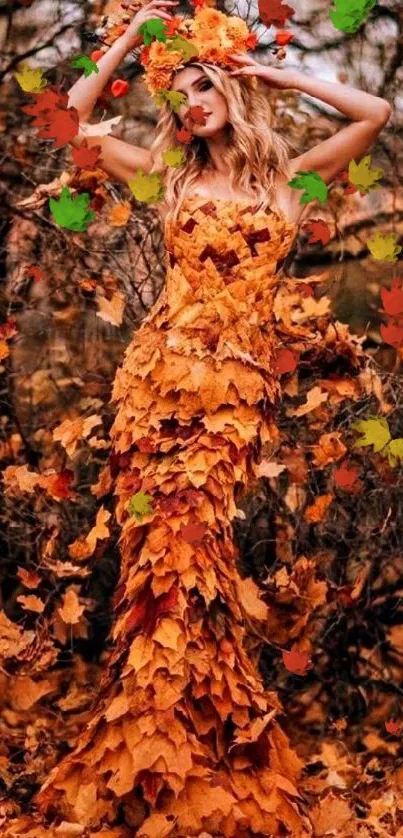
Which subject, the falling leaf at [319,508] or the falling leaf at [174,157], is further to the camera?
the falling leaf at [319,508]

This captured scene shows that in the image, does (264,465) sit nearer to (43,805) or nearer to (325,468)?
(325,468)

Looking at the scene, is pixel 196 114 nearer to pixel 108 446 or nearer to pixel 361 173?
pixel 361 173

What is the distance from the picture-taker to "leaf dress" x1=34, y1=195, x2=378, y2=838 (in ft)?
8.96

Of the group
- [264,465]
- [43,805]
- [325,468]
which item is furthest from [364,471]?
[43,805]

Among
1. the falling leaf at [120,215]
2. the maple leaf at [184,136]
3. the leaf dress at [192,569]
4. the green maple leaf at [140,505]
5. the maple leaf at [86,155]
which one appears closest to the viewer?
the leaf dress at [192,569]

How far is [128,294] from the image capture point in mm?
3932

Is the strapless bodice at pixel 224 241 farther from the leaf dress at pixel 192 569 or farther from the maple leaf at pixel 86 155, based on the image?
the maple leaf at pixel 86 155

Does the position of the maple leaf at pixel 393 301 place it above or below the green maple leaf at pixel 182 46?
below

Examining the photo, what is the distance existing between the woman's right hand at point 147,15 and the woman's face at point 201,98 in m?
0.17

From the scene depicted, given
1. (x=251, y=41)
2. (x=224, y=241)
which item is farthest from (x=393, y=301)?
(x=251, y=41)

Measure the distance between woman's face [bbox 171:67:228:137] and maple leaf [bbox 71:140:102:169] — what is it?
28 cm

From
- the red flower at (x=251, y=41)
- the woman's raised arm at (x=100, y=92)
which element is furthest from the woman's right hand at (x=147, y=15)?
the red flower at (x=251, y=41)

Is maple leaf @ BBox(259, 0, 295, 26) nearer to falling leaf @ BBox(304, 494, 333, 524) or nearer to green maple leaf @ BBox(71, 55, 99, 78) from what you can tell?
green maple leaf @ BBox(71, 55, 99, 78)

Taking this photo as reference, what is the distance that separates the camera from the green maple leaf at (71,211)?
3170 millimetres
